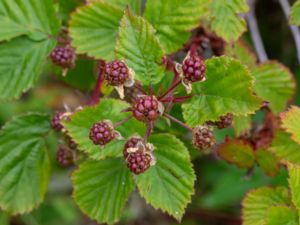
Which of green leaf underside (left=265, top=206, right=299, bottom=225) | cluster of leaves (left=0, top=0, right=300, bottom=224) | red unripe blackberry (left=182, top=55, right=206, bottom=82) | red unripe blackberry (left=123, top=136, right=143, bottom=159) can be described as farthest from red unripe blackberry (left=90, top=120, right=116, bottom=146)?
green leaf underside (left=265, top=206, right=299, bottom=225)

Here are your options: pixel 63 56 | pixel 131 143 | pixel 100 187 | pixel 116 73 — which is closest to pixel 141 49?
pixel 116 73

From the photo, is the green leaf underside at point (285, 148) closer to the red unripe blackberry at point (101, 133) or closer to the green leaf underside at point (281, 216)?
the green leaf underside at point (281, 216)

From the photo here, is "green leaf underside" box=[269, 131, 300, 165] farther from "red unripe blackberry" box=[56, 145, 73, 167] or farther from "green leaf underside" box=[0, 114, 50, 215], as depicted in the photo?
"green leaf underside" box=[0, 114, 50, 215]

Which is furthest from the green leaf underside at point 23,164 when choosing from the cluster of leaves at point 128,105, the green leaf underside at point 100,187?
the green leaf underside at point 100,187

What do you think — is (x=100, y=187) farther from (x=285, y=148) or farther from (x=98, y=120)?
(x=285, y=148)

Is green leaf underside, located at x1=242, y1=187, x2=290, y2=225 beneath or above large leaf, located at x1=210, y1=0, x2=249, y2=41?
beneath

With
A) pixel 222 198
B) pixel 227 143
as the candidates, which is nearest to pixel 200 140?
pixel 227 143
